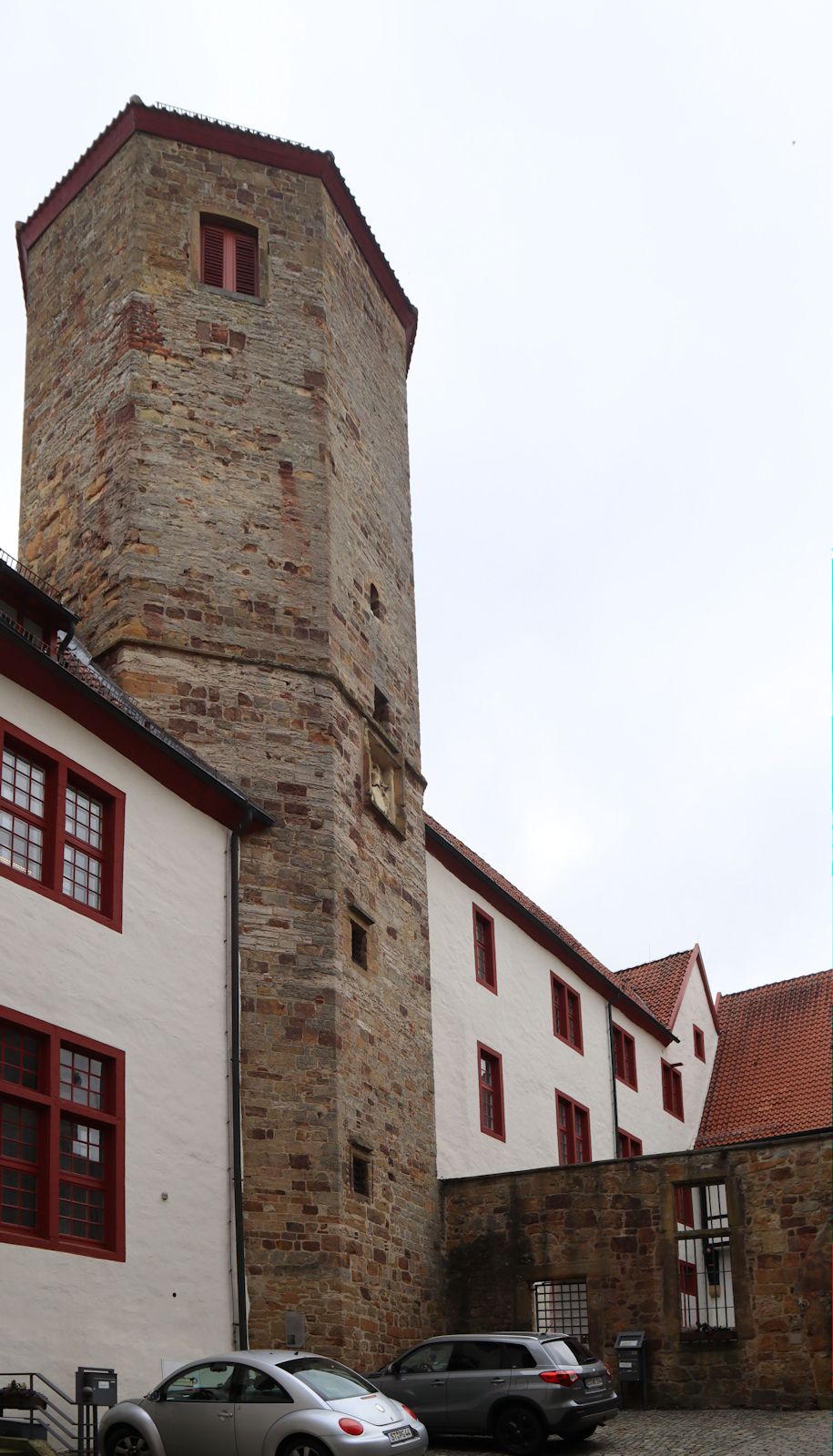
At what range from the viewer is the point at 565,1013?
3161 cm

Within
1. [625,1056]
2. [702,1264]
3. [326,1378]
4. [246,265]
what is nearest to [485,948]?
[702,1264]

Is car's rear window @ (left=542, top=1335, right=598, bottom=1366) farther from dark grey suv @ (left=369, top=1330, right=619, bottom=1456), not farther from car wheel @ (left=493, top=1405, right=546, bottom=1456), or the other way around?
car wheel @ (left=493, top=1405, right=546, bottom=1456)

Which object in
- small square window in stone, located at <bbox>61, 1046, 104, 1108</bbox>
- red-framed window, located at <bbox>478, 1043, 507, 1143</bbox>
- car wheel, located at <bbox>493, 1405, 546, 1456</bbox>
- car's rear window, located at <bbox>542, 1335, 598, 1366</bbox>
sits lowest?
car wheel, located at <bbox>493, 1405, 546, 1456</bbox>

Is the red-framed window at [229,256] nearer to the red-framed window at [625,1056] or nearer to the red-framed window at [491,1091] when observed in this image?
the red-framed window at [491,1091]

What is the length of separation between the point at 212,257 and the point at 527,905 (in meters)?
13.2

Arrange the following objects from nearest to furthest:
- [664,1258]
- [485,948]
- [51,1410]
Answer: [51,1410], [664,1258], [485,948]

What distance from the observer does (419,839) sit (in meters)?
24.8

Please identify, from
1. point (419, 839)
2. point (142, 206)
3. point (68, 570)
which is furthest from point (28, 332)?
point (419, 839)

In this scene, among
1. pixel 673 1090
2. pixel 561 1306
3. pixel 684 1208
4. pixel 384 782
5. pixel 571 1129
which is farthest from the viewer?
pixel 673 1090

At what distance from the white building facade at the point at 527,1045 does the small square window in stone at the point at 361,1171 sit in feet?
11.5

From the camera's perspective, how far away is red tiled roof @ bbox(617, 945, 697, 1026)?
38438 mm

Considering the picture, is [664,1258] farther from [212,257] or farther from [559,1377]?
[212,257]

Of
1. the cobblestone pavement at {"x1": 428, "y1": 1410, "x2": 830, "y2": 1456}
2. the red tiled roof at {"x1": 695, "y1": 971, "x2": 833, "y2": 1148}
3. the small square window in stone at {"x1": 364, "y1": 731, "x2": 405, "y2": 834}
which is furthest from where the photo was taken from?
the red tiled roof at {"x1": 695, "y1": 971, "x2": 833, "y2": 1148}

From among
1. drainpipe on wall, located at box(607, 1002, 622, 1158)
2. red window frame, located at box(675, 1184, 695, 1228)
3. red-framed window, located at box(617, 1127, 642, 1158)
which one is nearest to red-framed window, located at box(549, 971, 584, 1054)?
drainpipe on wall, located at box(607, 1002, 622, 1158)
